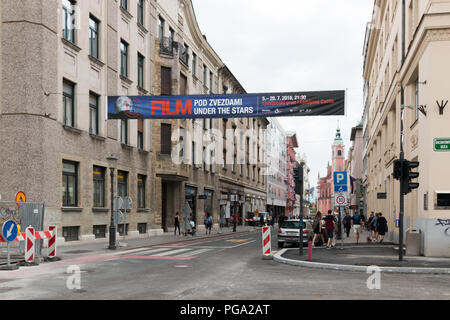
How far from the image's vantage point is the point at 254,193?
71812 millimetres

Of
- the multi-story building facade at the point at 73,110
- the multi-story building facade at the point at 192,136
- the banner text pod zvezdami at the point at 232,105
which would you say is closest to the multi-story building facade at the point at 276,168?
the multi-story building facade at the point at 192,136

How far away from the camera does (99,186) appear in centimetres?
2672

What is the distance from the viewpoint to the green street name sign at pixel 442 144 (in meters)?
17.4

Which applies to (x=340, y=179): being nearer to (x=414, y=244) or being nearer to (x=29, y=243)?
(x=414, y=244)

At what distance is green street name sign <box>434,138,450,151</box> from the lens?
57.1ft

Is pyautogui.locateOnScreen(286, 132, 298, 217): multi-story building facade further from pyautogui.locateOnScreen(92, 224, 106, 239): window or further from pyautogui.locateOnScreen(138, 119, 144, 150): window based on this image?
pyautogui.locateOnScreen(92, 224, 106, 239): window

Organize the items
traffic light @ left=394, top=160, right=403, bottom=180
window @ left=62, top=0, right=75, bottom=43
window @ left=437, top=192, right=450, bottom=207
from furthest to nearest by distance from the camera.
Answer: window @ left=62, top=0, right=75, bottom=43
window @ left=437, top=192, right=450, bottom=207
traffic light @ left=394, top=160, right=403, bottom=180

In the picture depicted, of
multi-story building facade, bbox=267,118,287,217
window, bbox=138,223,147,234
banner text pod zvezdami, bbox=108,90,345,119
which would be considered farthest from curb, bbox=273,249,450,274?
multi-story building facade, bbox=267,118,287,217

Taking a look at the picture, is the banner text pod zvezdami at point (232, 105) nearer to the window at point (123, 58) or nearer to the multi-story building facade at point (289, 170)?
the window at point (123, 58)

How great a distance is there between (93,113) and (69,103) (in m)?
2.61

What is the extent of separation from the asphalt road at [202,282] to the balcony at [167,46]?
71.8ft

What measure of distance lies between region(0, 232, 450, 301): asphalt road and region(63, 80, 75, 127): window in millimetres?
9348
